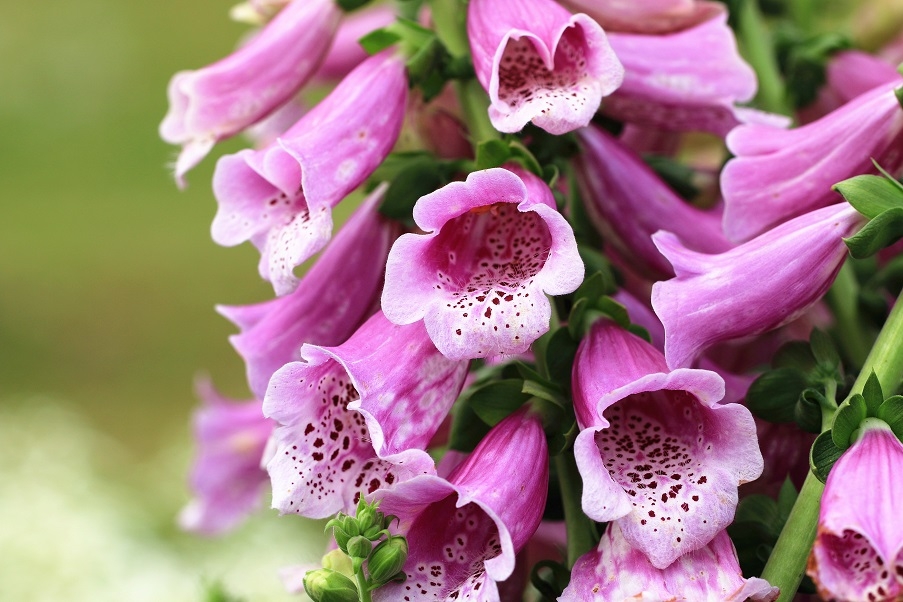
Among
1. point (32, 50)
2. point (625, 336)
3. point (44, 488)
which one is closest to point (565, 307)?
point (625, 336)

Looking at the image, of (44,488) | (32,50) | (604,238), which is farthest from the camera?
(32,50)

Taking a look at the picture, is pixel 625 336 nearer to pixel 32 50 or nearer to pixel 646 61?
pixel 646 61

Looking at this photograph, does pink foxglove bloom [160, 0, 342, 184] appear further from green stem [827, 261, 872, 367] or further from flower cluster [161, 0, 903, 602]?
green stem [827, 261, 872, 367]

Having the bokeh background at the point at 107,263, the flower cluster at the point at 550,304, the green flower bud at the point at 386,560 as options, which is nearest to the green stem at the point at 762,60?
the flower cluster at the point at 550,304

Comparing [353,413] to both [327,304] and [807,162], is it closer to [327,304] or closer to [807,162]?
[327,304]

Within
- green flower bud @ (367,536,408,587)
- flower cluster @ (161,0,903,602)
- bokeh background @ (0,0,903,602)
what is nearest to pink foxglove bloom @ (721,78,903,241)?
flower cluster @ (161,0,903,602)
